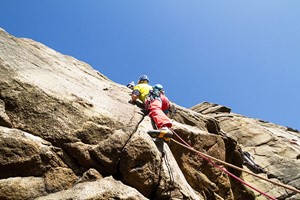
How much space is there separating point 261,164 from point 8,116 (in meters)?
15.6

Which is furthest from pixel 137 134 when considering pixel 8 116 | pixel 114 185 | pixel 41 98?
pixel 8 116

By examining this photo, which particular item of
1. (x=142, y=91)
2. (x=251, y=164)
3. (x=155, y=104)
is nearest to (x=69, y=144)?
(x=155, y=104)

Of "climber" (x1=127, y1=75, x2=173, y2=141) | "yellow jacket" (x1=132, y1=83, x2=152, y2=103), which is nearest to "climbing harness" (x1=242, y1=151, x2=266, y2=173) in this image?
"climber" (x1=127, y1=75, x2=173, y2=141)

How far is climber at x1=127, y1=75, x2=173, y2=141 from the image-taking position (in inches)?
309

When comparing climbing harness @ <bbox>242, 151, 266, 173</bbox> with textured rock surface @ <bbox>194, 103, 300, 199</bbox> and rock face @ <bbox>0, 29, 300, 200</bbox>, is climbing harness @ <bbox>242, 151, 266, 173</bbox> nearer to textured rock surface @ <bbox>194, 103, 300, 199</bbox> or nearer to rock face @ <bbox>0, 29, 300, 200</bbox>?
textured rock surface @ <bbox>194, 103, 300, 199</bbox>

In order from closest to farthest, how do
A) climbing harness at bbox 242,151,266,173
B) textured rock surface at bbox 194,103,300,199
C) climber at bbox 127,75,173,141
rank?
climber at bbox 127,75,173,141 → textured rock surface at bbox 194,103,300,199 → climbing harness at bbox 242,151,266,173

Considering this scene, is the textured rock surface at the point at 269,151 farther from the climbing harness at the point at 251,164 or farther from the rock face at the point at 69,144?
the rock face at the point at 69,144

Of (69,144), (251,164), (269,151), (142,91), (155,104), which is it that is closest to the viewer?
(69,144)

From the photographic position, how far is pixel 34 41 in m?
12.8

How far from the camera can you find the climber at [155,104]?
7846 mm

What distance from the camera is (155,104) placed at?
32.4ft

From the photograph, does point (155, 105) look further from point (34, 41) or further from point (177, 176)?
point (34, 41)

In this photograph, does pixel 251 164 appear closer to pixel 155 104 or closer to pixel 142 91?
pixel 142 91

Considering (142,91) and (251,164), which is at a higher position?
(251,164)
